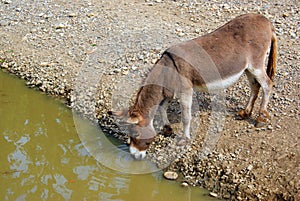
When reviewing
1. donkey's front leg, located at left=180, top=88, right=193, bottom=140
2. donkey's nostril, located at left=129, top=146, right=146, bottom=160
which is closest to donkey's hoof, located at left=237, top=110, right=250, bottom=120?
donkey's front leg, located at left=180, top=88, right=193, bottom=140

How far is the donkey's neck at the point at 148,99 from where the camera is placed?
6.84 meters

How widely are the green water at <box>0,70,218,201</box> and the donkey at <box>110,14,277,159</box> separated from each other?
60cm

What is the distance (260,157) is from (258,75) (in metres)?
1.34

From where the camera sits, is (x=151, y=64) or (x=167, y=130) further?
(x=151, y=64)

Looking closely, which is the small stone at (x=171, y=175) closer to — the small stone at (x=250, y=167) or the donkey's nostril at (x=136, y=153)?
the donkey's nostril at (x=136, y=153)

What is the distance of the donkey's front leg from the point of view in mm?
6941

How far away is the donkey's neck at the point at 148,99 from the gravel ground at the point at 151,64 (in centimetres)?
88

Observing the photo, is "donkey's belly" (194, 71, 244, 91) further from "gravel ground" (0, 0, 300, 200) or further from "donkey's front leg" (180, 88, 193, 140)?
"gravel ground" (0, 0, 300, 200)

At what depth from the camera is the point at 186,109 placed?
7.07 meters

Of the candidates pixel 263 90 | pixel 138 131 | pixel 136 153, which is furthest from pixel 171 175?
pixel 263 90

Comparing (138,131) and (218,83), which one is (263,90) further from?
(138,131)

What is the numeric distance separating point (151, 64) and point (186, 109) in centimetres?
228

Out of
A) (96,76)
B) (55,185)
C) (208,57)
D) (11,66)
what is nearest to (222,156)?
(208,57)

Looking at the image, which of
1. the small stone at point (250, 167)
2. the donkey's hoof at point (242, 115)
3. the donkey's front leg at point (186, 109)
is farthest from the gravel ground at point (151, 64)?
the donkey's front leg at point (186, 109)
